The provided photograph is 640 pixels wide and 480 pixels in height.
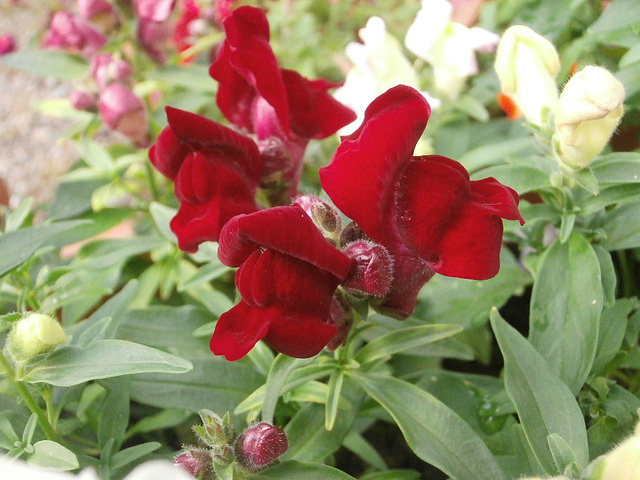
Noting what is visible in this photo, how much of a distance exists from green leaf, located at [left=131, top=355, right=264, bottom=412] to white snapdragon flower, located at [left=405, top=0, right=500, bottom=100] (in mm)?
567

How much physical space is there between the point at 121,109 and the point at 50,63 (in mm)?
308

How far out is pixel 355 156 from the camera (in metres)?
0.46

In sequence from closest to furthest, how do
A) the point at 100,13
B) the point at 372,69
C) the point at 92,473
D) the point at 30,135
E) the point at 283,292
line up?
the point at 92,473 < the point at 283,292 < the point at 372,69 < the point at 100,13 < the point at 30,135

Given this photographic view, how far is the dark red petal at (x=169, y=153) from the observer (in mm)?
603

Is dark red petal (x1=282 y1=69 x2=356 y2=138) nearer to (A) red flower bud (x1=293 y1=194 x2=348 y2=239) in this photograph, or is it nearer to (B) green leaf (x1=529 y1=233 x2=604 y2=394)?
(A) red flower bud (x1=293 y1=194 x2=348 y2=239)

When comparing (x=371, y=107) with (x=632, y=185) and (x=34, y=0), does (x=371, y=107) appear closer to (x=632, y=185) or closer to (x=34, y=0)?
(x=632, y=185)

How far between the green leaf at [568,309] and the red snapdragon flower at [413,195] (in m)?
0.17

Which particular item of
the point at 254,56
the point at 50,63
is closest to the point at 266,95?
the point at 254,56

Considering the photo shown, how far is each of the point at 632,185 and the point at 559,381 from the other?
0.75 feet

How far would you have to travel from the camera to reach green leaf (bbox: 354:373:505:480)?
0.53 m

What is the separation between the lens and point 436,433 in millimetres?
558

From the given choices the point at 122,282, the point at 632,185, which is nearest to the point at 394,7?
the point at 122,282

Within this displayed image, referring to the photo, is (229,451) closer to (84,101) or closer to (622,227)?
(622,227)

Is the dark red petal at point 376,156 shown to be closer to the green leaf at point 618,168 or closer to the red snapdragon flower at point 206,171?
the red snapdragon flower at point 206,171
